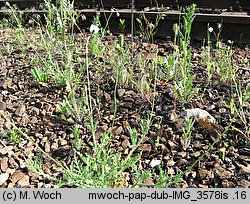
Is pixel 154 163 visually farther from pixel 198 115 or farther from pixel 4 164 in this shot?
pixel 4 164

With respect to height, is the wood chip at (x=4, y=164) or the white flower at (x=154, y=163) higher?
the white flower at (x=154, y=163)

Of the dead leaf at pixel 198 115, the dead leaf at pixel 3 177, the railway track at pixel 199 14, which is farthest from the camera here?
the railway track at pixel 199 14

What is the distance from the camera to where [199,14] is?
3.39m

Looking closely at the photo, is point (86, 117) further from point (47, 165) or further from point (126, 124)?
point (47, 165)

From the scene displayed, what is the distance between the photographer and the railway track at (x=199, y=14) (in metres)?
3.28

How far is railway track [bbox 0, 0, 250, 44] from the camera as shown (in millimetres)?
3279

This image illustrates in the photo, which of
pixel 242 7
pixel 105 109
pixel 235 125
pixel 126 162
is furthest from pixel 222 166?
pixel 242 7

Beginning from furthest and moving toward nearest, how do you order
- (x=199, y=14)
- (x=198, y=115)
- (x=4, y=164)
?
(x=199, y=14)
(x=198, y=115)
(x=4, y=164)

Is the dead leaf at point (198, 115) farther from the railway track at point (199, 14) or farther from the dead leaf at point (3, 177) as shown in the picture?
the railway track at point (199, 14)

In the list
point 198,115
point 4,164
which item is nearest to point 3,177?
point 4,164

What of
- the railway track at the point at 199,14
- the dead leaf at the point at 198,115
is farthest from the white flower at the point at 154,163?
the railway track at the point at 199,14

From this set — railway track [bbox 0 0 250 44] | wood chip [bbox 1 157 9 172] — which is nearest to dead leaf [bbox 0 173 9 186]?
wood chip [bbox 1 157 9 172]

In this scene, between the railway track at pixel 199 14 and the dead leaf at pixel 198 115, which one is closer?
the dead leaf at pixel 198 115

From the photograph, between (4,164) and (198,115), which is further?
(198,115)
